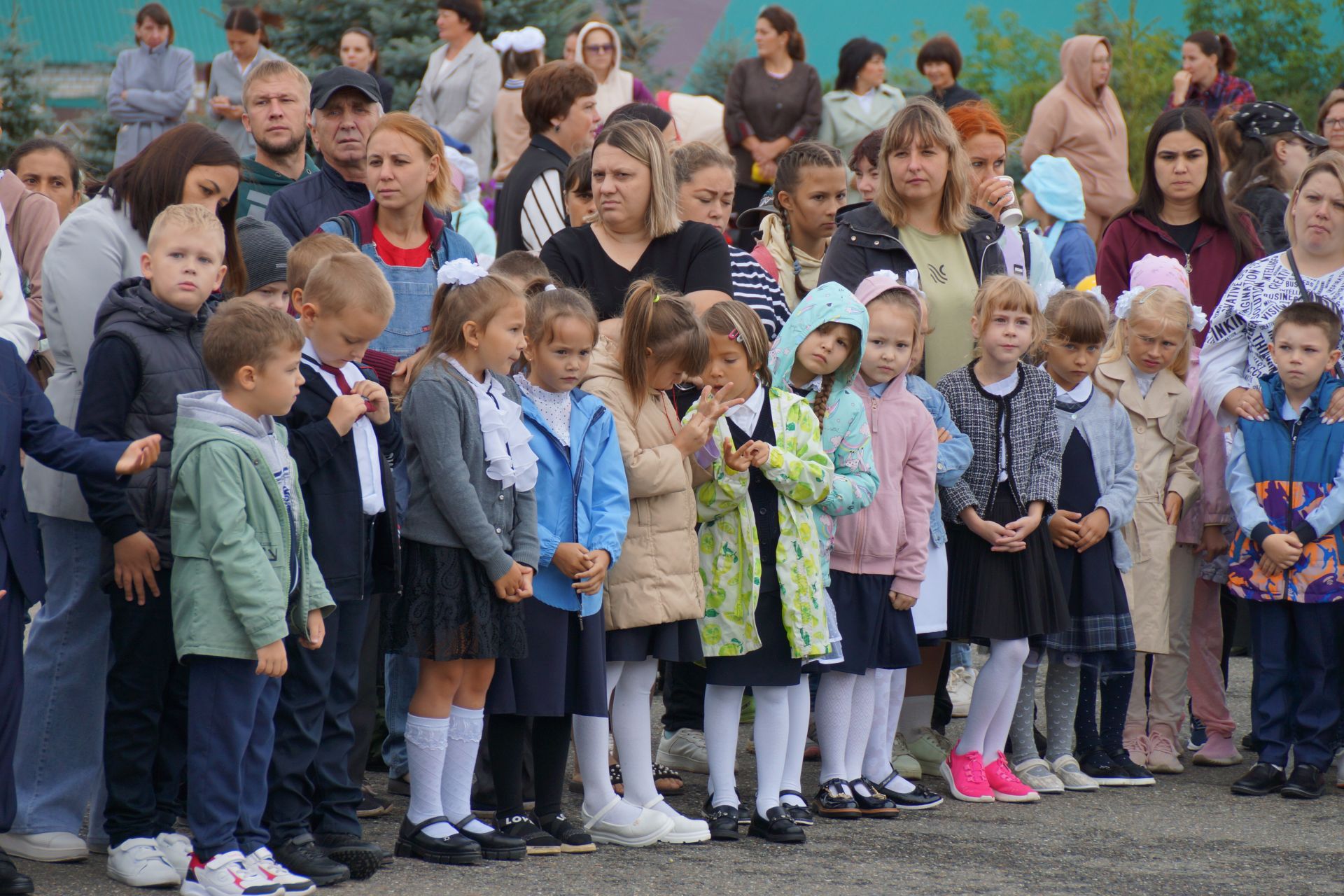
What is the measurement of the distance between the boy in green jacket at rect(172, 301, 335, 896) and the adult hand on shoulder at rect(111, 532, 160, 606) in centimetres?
14

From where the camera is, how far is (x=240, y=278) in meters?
4.68

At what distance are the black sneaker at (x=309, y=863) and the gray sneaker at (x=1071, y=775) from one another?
2970mm

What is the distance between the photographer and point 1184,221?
7219 mm

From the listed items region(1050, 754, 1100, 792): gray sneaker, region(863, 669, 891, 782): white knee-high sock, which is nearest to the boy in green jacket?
region(863, 669, 891, 782): white knee-high sock

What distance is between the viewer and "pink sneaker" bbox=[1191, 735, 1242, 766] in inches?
250

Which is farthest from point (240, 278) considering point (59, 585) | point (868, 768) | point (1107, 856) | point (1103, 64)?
point (1103, 64)

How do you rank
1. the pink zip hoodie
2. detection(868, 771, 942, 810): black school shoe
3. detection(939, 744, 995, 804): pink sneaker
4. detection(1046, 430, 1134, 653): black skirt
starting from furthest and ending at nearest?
detection(1046, 430, 1134, 653): black skirt < detection(939, 744, 995, 804): pink sneaker < detection(868, 771, 942, 810): black school shoe < the pink zip hoodie

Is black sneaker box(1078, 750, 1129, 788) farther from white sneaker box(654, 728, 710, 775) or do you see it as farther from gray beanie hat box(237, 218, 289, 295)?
gray beanie hat box(237, 218, 289, 295)

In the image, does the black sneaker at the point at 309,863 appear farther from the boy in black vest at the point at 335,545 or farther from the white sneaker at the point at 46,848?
the white sneaker at the point at 46,848

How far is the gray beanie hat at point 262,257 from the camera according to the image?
4.82m

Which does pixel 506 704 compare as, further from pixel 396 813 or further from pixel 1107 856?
pixel 1107 856

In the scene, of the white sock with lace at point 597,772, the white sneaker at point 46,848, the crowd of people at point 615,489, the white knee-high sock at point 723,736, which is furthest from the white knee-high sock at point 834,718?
the white sneaker at point 46,848

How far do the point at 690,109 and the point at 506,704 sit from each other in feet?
28.3

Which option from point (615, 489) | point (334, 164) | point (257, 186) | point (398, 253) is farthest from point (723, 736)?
point (257, 186)
